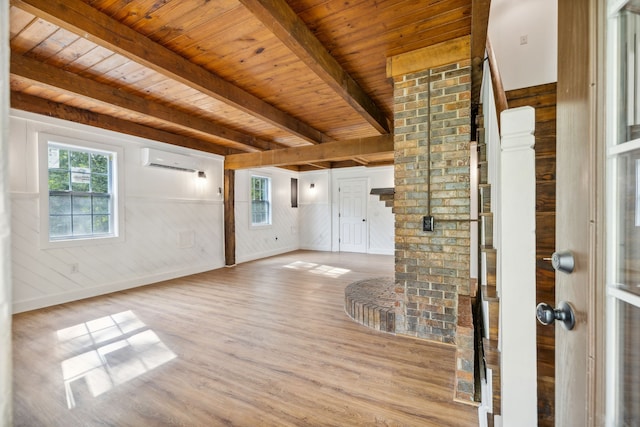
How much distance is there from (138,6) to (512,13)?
9.11 ft

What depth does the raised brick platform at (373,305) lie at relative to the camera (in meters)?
2.74

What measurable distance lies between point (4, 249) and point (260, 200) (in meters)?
6.98

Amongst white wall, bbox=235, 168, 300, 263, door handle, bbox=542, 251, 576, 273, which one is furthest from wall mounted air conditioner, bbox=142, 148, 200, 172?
door handle, bbox=542, 251, 576, 273

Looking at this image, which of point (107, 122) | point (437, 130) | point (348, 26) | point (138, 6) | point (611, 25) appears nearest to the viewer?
point (611, 25)

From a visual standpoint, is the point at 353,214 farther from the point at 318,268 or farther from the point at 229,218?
the point at 229,218

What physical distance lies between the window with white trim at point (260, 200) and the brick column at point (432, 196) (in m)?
5.12

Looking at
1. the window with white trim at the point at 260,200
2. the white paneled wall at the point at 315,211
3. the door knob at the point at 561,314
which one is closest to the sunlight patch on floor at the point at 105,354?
the door knob at the point at 561,314

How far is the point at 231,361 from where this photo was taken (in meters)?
2.24

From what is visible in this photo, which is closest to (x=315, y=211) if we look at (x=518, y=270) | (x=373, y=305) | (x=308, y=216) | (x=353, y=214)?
(x=308, y=216)

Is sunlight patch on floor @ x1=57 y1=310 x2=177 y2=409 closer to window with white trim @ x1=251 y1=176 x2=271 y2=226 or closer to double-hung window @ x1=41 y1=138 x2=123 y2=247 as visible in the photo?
double-hung window @ x1=41 y1=138 x2=123 y2=247

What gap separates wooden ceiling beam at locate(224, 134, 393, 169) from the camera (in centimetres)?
457

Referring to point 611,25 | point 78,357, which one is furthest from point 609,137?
point 78,357

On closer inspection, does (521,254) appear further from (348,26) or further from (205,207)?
(205,207)

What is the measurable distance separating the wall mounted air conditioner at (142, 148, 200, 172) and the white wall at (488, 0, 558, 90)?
4.76 m
